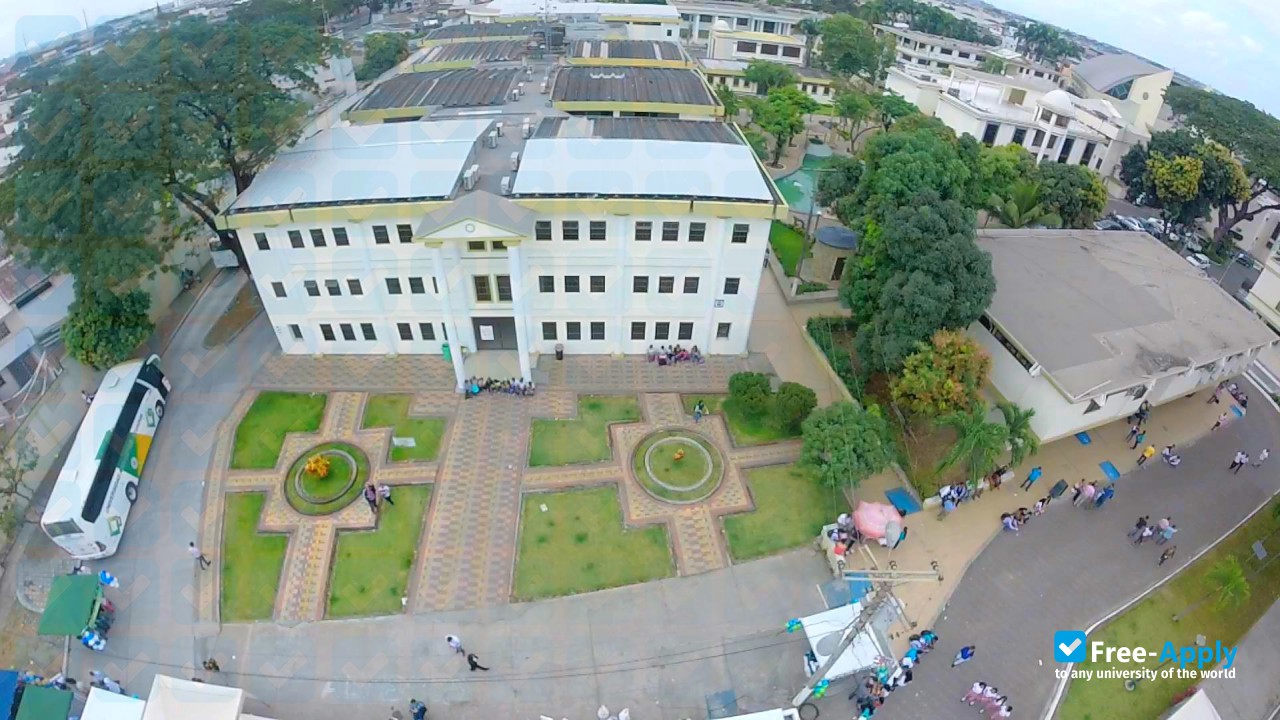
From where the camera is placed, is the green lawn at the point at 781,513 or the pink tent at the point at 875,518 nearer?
the pink tent at the point at 875,518

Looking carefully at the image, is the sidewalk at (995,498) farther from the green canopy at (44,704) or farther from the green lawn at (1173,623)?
the green canopy at (44,704)

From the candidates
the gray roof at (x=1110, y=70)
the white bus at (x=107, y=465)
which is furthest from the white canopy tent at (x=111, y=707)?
the gray roof at (x=1110, y=70)

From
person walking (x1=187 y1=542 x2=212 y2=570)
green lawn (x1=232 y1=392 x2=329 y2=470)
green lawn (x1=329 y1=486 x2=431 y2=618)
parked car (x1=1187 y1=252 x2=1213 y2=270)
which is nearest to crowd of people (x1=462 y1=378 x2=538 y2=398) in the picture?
green lawn (x1=329 y1=486 x2=431 y2=618)

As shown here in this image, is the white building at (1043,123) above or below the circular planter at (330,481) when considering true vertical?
above

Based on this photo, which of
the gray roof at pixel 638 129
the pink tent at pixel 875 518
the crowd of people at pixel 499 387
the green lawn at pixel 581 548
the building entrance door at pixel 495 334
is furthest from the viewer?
the gray roof at pixel 638 129

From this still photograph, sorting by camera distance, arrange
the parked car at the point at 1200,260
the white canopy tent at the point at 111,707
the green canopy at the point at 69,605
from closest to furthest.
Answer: the white canopy tent at the point at 111,707 < the green canopy at the point at 69,605 < the parked car at the point at 1200,260

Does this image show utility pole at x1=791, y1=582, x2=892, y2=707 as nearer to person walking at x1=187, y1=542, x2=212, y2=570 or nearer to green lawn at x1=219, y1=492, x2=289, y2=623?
green lawn at x1=219, y1=492, x2=289, y2=623

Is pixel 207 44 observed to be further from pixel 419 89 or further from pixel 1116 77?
pixel 1116 77

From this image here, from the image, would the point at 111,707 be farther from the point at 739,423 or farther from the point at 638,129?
the point at 638,129
